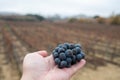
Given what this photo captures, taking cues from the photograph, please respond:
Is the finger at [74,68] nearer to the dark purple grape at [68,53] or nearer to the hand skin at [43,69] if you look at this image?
the hand skin at [43,69]

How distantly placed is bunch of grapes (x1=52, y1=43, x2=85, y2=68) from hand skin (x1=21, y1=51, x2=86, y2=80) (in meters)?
0.06

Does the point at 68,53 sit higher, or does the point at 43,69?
the point at 68,53

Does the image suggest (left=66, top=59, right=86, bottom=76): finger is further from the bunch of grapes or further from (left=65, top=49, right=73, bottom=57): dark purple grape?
(left=65, top=49, right=73, bottom=57): dark purple grape

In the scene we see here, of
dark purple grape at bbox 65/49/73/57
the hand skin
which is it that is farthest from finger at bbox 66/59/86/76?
dark purple grape at bbox 65/49/73/57

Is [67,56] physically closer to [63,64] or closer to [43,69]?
[63,64]

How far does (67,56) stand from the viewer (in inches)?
85.8

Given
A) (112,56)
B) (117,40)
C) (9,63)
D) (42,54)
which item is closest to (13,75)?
(9,63)

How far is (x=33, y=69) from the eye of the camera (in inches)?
93.3

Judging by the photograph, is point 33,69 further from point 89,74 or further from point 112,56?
point 112,56

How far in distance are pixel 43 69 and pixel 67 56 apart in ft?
1.02

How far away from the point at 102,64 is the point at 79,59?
24.0 ft

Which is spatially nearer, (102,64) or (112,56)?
(102,64)

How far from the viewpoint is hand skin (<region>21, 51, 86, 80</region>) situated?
223 cm

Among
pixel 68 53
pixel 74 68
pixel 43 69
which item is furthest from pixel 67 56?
pixel 43 69
